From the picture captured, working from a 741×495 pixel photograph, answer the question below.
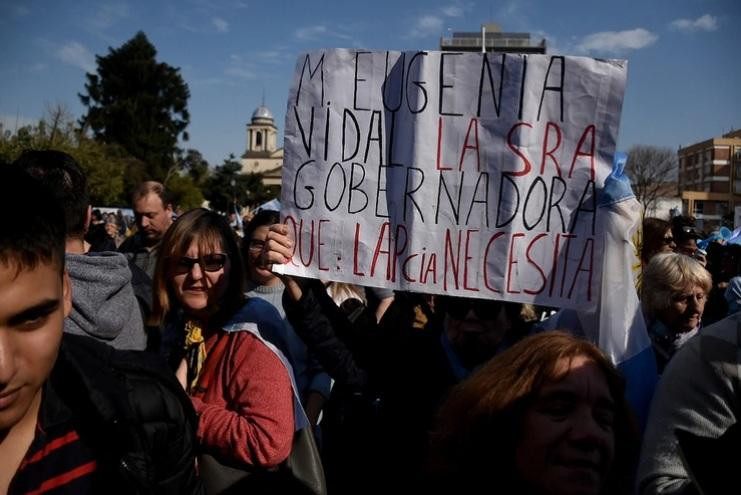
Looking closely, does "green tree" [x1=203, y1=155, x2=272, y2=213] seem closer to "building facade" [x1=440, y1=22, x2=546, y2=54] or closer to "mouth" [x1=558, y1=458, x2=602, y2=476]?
"building facade" [x1=440, y1=22, x2=546, y2=54]

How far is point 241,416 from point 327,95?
1.32 m

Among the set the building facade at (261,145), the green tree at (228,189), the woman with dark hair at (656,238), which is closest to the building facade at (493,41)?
the green tree at (228,189)

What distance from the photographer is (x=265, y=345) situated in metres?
2.36

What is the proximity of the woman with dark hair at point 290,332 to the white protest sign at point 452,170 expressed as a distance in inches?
30.3

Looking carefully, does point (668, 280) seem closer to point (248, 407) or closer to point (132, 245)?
point (248, 407)

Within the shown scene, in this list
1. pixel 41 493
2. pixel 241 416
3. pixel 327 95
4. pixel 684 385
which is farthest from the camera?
pixel 327 95

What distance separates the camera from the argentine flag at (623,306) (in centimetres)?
214

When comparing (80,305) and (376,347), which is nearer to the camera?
(80,305)

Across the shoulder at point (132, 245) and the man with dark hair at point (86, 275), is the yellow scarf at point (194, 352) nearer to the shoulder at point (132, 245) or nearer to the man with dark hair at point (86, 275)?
the man with dark hair at point (86, 275)

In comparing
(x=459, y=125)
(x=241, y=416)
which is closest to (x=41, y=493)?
(x=241, y=416)

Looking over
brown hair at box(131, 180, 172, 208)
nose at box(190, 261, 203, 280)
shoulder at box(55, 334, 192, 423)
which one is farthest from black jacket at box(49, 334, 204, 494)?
brown hair at box(131, 180, 172, 208)

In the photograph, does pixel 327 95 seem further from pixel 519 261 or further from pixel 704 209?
pixel 704 209

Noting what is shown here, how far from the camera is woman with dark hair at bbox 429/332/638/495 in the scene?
66.2 inches

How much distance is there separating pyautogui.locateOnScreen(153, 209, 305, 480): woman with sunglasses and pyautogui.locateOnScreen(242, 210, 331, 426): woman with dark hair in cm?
61
